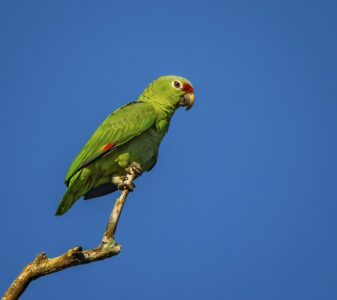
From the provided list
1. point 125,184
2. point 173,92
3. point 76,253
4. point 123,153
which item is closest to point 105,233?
point 76,253

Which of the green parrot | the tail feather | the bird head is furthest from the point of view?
the bird head

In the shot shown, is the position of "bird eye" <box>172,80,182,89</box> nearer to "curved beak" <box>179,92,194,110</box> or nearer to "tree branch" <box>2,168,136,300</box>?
"curved beak" <box>179,92,194,110</box>

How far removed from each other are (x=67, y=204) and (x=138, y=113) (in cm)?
170

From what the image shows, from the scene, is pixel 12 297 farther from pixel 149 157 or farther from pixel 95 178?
pixel 149 157

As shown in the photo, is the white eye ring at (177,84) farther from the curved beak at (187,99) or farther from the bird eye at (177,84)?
the curved beak at (187,99)

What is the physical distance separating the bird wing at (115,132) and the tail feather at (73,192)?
0.12 meters

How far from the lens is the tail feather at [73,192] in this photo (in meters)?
5.25

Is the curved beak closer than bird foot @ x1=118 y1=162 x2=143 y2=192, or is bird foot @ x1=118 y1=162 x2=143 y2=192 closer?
bird foot @ x1=118 y1=162 x2=143 y2=192

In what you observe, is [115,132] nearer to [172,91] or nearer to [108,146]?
[108,146]

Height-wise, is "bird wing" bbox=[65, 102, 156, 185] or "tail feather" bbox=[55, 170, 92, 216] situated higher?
"bird wing" bbox=[65, 102, 156, 185]

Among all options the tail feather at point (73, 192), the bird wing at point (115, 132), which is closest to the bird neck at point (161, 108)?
the bird wing at point (115, 132)

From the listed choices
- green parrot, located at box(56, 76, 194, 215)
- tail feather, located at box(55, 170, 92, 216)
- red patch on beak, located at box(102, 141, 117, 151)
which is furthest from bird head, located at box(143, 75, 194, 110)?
tail feather, located at box(55, 170, 92, 216)

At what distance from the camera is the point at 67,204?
17.4 feet

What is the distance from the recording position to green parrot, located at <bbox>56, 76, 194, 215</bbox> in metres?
5.48
